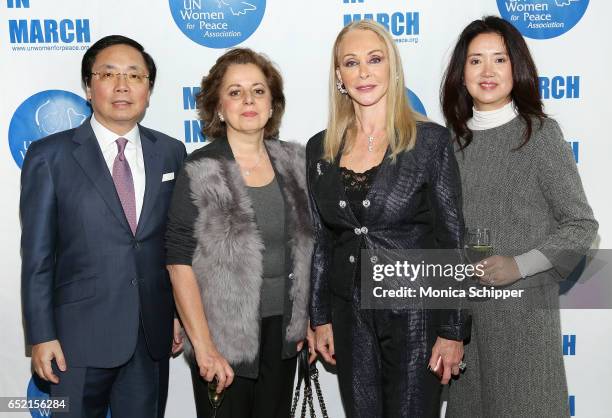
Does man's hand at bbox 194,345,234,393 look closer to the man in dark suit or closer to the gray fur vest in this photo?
the gray fur vest

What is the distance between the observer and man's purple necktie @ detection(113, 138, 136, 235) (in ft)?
9.16

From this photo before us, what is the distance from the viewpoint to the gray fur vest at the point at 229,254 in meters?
2.60

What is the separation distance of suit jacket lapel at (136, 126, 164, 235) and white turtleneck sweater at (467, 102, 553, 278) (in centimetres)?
155

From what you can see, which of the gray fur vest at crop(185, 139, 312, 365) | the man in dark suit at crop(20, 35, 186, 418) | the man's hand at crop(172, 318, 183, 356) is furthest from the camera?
the man's hand at crop(172, 318, 183, 356)

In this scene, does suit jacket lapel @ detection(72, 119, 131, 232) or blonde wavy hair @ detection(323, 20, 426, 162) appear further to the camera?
suit jacket lapel @ detection(72, 119, 131, 232)

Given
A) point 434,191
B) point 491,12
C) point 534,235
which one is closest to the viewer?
point 434,191

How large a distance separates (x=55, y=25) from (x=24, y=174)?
4.58ft

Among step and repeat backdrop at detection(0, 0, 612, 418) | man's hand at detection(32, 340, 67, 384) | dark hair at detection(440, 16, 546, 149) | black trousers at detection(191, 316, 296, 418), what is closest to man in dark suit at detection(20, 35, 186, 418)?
man's hand at detection(32, 340, 67, 384)

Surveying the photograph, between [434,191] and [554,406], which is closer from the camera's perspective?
[434,191]

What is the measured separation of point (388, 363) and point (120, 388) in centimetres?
134

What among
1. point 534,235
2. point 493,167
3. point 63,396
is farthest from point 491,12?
point 63,396

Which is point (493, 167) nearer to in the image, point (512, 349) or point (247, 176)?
point (512, 349)

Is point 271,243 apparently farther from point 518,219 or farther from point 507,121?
point 507,121

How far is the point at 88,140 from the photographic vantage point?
2811 mm
